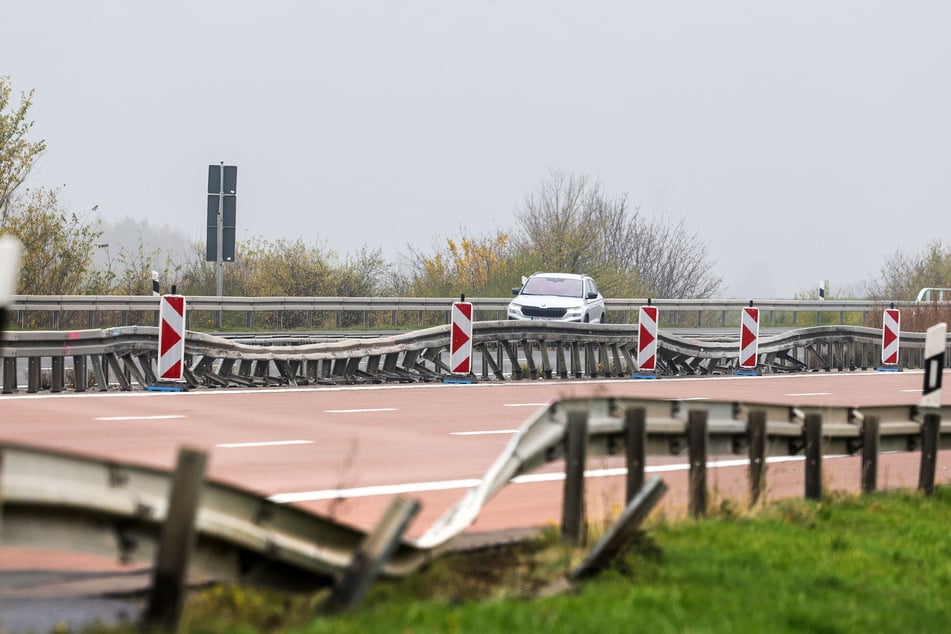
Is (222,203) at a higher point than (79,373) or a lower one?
higher

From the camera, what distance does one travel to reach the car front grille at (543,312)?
117ft

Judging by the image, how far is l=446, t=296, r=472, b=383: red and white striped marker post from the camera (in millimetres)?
22812

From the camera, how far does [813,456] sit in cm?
1047

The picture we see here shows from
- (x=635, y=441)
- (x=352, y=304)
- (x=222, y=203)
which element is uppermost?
(x=222, y=203)

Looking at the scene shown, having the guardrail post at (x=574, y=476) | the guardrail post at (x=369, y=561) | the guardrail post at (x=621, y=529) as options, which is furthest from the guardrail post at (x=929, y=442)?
the guardrail post at (x=369, y=561)

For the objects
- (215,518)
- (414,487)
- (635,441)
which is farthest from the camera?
(414,487)

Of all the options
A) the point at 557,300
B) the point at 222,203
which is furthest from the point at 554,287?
the point at 222,203

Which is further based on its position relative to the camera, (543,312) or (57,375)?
(543,312)

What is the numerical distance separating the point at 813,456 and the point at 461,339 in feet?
42.2

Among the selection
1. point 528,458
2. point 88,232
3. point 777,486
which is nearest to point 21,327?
point 88,232

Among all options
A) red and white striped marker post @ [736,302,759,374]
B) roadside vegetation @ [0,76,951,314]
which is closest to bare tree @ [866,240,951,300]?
roadside vegetation @ [0,76,951,314]

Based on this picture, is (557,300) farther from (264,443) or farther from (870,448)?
(870,448)

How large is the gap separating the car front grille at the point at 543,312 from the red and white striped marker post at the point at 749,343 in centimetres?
782

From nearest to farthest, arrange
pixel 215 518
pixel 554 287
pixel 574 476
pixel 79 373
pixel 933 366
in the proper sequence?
pixel 215 518 < pixel 574 476 < pixel 933 366 < pixel 79 373 < pixel 554 287
